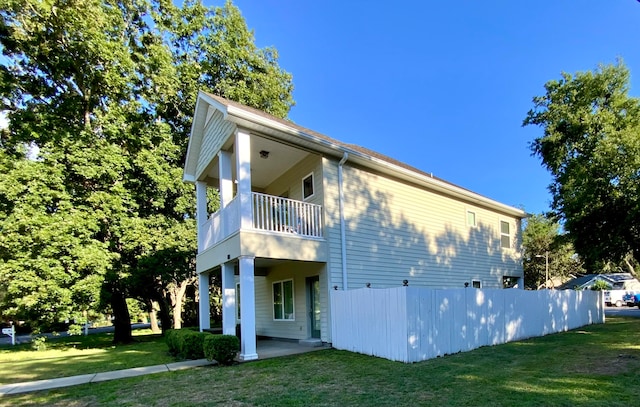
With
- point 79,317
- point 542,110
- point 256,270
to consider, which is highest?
point 542,110

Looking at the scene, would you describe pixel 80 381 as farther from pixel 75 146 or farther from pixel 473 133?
pixel 473 133

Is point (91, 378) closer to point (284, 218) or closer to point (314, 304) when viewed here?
point (284, 218)

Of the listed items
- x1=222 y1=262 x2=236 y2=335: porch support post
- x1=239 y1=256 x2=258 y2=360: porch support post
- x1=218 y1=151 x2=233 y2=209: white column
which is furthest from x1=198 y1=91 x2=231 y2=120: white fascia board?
x1=222 y1=262 x2=236 y2=335: porch support post

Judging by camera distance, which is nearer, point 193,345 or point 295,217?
point 193,345

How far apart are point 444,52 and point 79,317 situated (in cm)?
2358

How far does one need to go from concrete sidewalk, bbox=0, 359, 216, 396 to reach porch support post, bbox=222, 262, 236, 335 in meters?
1.09

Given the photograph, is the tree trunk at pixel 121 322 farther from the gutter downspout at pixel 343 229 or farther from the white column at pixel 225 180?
the gutter downspout at pixel 343 229

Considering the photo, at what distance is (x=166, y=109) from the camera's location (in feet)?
66.4

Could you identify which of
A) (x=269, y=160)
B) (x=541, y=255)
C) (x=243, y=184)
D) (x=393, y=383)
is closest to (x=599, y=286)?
(x=541, y=255)

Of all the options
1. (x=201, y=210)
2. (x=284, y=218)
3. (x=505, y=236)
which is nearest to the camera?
(x=284, y=218)

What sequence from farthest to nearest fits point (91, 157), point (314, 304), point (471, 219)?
point (471, 219)
point (91, 157)
point (314, 304)

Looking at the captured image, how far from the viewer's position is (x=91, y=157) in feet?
52.0

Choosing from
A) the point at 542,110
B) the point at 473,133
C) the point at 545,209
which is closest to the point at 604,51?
the point at 542,110

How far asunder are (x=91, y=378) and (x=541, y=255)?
146 feet
